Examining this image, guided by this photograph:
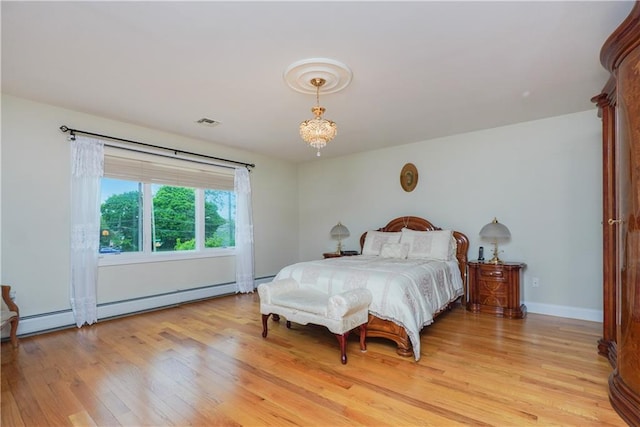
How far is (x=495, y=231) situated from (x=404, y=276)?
1728 millimetres

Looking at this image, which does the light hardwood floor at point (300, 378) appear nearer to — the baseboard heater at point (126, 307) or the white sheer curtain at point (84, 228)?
the baseboard heater at point (126, 307)

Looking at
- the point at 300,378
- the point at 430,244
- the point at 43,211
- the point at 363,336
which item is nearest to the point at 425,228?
the point at 430,244

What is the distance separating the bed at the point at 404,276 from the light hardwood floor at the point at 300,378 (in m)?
0.23

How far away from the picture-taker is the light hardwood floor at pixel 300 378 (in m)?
1.84

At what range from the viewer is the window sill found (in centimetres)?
383

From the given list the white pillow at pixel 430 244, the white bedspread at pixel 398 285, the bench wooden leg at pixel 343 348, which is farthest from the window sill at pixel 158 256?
the bench wooden leg at pixel 343 348

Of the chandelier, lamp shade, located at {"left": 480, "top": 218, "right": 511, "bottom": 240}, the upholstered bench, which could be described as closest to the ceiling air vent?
the chandelier

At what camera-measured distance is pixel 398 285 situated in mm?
2803

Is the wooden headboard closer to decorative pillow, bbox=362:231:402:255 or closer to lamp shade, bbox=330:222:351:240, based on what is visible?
decorative pillow, bbox=362:231:402:255

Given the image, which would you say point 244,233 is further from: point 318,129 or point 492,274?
point 492,274

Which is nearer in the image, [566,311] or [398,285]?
[398,285]

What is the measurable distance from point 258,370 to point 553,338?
274 cm

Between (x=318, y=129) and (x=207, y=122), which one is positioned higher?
(x=207, y=122)

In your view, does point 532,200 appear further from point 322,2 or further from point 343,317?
point 322,2
